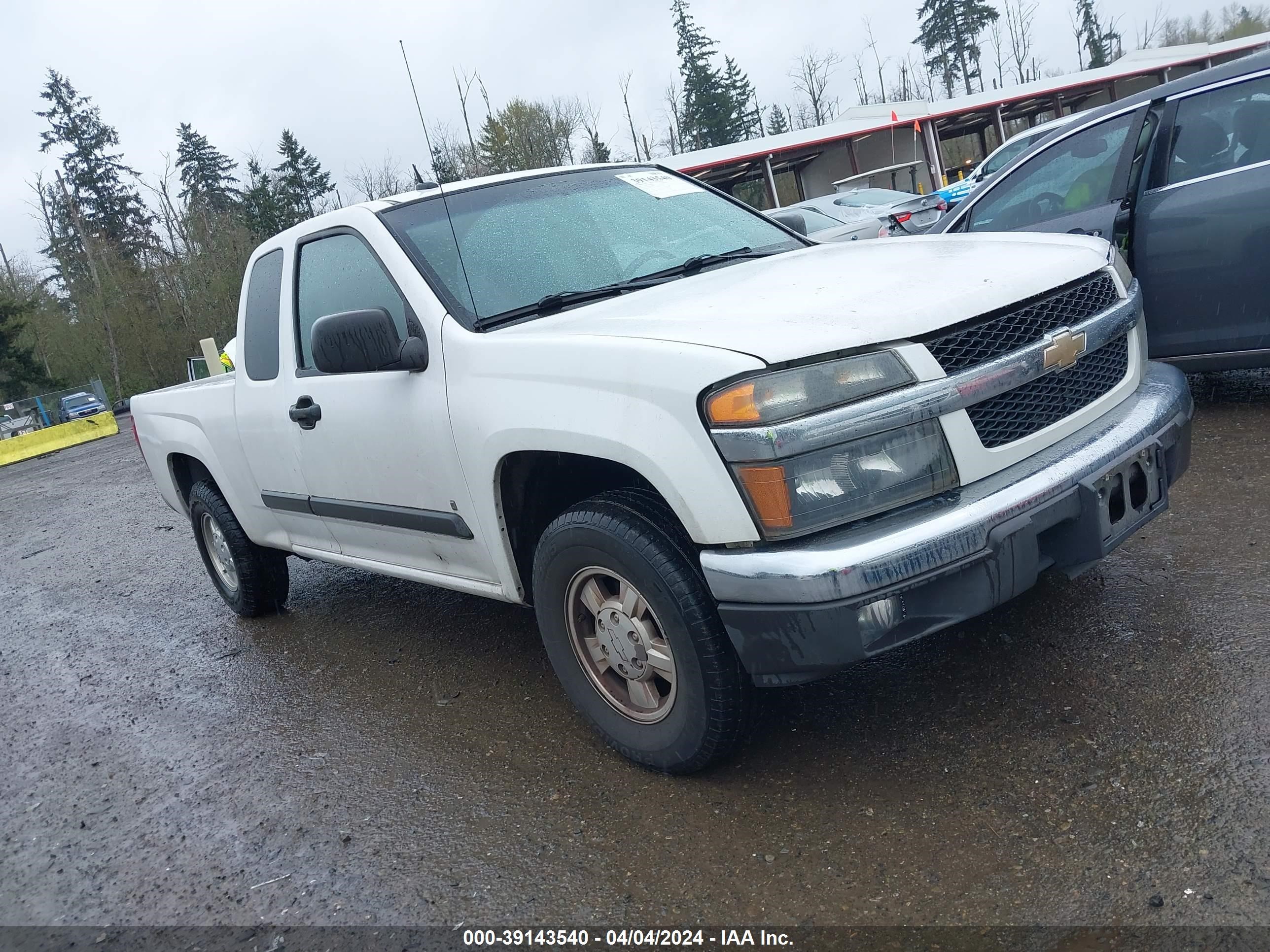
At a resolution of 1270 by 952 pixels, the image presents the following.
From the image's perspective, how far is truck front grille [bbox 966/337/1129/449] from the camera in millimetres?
2623

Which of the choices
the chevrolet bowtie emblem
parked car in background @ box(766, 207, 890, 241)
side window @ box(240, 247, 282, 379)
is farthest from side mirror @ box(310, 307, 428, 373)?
parked car in background @ box(766, 207, 890, 241)

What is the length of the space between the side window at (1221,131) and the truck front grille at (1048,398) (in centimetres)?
240

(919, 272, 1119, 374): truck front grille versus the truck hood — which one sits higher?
the truck hood

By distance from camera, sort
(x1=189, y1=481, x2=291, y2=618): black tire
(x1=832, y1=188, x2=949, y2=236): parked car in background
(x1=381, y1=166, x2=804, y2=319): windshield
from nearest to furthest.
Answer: (x1=381, y1=166, x2=804, y2=319): windshield < (x1=189, y1=481, x2=291, y2=618): black tire < (x1=832, y1=188, x2=949, y2=236): parked car in background

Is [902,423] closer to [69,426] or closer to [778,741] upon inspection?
[778,741]

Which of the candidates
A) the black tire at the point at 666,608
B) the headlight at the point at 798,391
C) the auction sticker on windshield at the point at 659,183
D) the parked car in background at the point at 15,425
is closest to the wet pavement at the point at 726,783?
the black tire at the point at 666,608

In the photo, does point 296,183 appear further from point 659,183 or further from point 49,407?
point 659,183

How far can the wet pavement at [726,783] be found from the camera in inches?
94.5

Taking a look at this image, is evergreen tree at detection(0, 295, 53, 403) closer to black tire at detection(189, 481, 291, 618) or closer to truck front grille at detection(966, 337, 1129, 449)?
black tire at detection(189, 481, 291, 618)

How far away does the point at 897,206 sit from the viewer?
14922 mm

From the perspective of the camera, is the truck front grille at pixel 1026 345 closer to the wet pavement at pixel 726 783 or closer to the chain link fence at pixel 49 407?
the wet pavement at pixel 726 783

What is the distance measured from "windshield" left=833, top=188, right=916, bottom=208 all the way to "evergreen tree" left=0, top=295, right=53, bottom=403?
31.1 meters

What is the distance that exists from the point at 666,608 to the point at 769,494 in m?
0.47

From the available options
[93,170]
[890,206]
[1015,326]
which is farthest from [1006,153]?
[93,170]
